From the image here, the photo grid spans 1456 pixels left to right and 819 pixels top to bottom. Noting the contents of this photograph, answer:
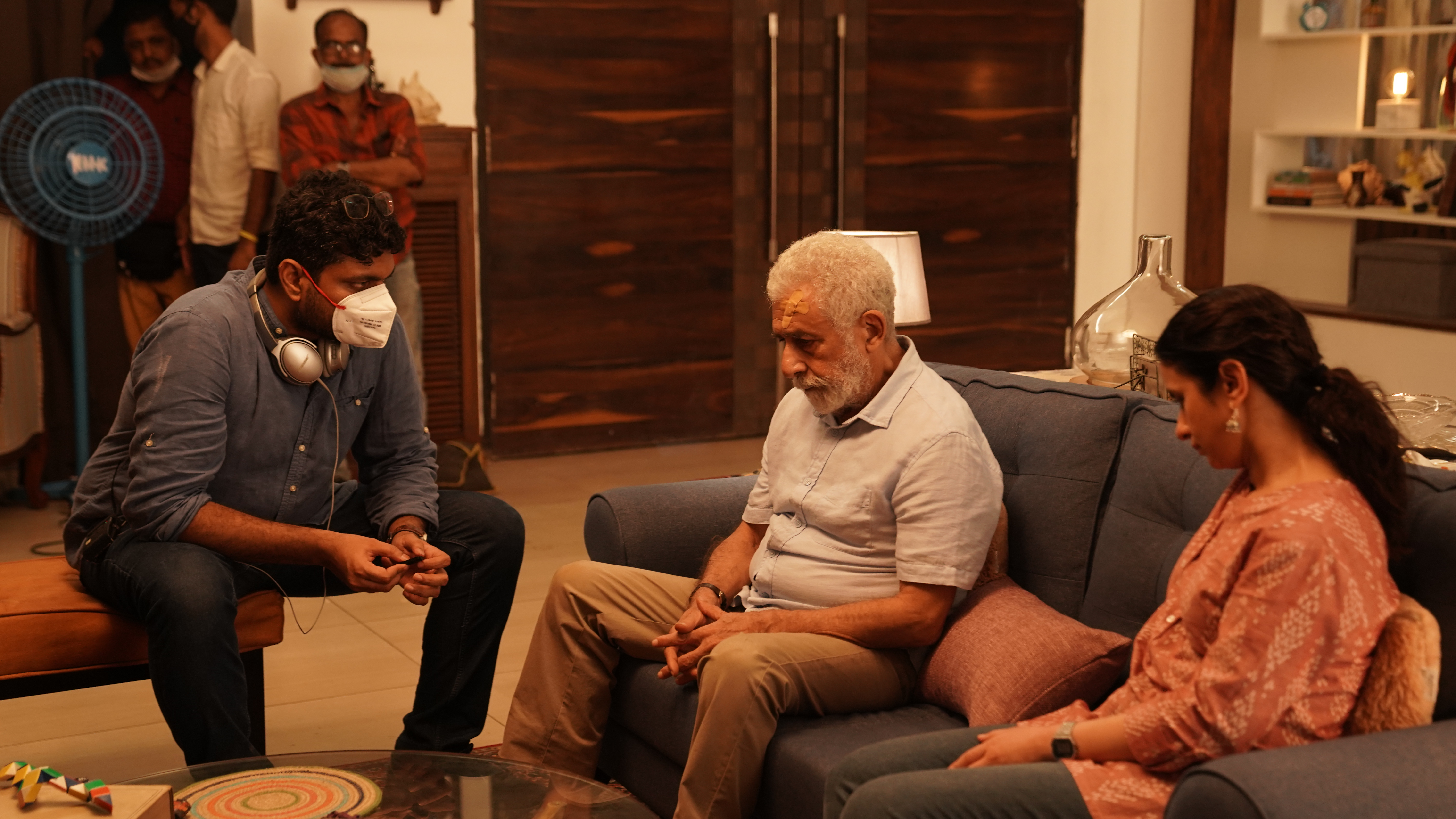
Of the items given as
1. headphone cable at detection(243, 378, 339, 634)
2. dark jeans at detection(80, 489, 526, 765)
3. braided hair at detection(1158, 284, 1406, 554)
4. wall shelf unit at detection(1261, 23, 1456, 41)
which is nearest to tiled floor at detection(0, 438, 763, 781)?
dark jeans at detection(80, 489, 526, 765)

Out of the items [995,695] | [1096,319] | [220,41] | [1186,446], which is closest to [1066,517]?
[1186,446]

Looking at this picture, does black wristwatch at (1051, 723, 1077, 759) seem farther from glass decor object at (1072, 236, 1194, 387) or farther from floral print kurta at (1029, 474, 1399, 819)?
glass decor object at (1072, 236, 1194, 387)

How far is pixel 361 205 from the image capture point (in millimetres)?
2477

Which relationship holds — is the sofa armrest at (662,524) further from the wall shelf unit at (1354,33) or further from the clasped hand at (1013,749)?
the wall shelf unit at (1354,33)

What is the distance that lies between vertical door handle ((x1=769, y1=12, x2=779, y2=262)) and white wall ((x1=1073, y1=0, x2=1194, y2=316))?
159 cm

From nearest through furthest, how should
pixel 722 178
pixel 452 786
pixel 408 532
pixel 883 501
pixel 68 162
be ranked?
1. pixel 452 786
2. pixel 883 501
3. pixel 408 532
4. pixel 68 162
5. pixel 722 178

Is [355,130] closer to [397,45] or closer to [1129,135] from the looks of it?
[397,45]

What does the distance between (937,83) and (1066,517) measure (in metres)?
4.35

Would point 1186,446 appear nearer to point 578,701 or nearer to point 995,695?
point 995,695

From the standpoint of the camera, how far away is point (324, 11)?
203 inches

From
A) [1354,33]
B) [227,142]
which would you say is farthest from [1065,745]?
[1354,33]

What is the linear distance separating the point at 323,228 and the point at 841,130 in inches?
153

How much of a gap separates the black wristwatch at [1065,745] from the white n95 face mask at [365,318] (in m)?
1.40

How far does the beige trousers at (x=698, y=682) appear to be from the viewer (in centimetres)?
202
